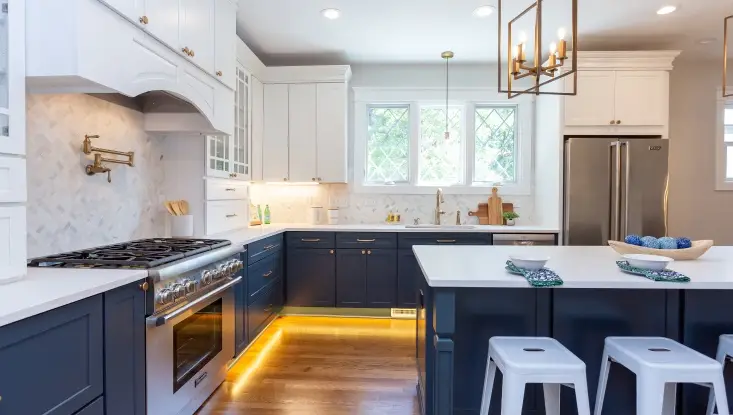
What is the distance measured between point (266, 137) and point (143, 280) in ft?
9.22

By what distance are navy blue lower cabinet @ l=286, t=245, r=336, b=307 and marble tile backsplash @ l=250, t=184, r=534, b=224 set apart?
0.70 metres

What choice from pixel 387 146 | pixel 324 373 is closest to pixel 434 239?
pixel 387 146

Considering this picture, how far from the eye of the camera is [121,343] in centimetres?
165

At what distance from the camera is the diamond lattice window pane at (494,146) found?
185 inches

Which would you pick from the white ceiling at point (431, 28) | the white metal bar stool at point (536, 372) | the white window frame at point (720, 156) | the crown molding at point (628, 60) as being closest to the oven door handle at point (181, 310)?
the white metal bar stool at point (536, 372)

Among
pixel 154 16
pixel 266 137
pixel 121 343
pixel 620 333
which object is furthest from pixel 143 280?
pixel 266 137

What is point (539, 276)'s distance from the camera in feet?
5.63

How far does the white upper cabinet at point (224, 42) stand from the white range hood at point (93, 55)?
1.41 ft

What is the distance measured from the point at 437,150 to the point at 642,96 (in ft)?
6.58

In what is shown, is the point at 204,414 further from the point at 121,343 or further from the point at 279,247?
the point at 279,247

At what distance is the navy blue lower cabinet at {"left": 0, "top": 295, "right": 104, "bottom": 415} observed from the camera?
1.15m

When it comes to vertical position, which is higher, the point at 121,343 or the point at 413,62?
the point at 413,62

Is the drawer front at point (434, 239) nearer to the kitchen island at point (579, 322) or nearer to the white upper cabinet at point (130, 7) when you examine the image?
the kitchen island at point (579, 322)

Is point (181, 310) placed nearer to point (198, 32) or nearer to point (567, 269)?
point (198, 32)
